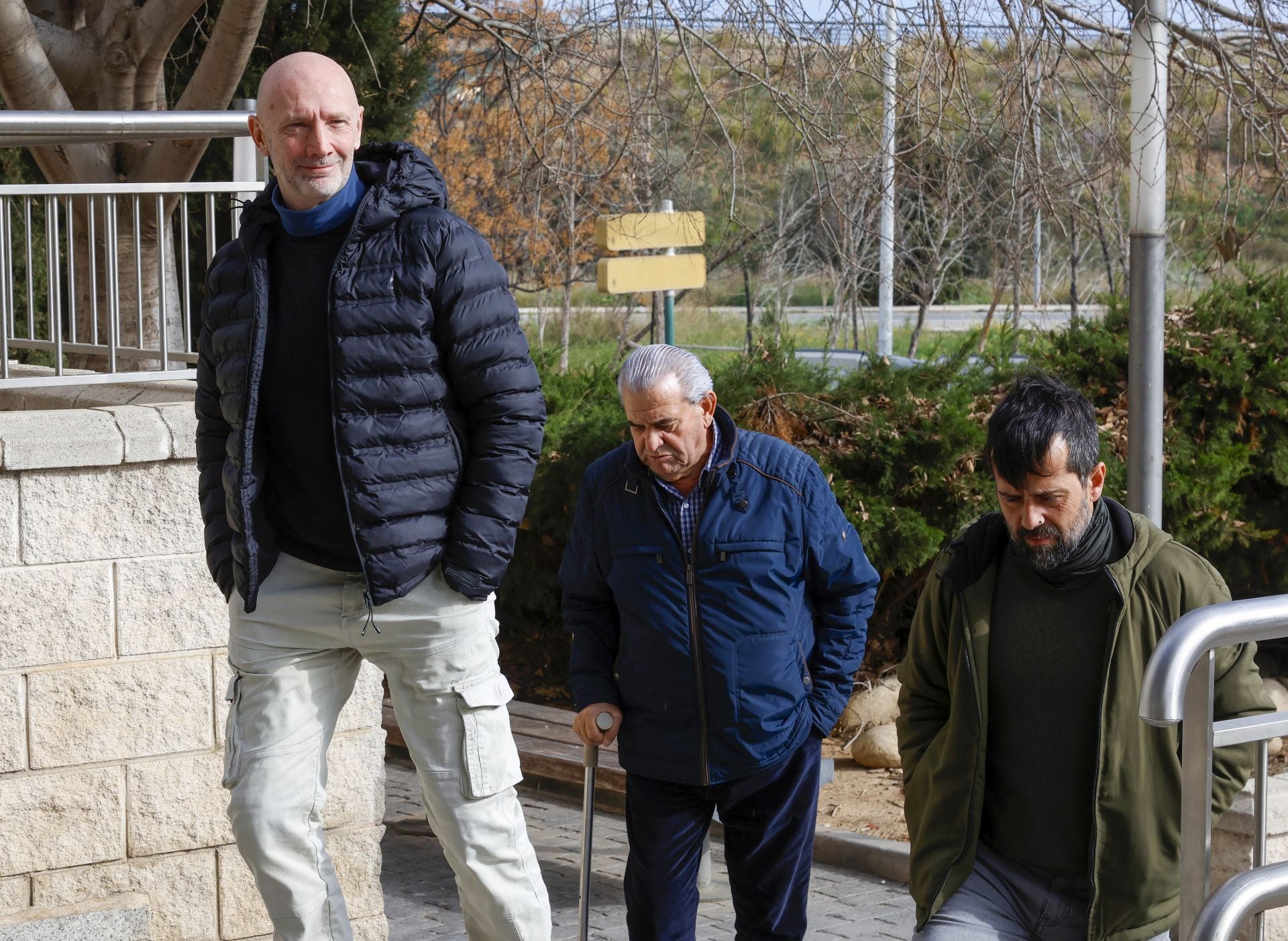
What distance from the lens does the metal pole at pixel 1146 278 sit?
5.61m

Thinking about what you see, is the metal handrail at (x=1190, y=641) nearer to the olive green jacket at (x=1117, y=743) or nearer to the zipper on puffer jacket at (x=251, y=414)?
the olive green jacket at (x=1117, y=743)

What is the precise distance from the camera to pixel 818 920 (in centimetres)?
498

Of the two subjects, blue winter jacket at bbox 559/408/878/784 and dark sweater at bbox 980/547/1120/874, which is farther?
blue winter jacket at bbox 559/408/878/784

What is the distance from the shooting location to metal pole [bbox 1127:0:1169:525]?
18.4 ft

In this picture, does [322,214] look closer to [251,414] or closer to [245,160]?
[251,414]

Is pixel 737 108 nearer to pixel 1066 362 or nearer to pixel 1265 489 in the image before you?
pixel 1066 362

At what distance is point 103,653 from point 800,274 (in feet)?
66.2

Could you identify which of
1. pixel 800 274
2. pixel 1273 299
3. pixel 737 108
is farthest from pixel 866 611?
pixel 800 274

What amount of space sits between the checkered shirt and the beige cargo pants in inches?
19.5

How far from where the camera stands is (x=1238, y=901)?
2072mm

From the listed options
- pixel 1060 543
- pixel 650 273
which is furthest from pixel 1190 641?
pixel 650 273

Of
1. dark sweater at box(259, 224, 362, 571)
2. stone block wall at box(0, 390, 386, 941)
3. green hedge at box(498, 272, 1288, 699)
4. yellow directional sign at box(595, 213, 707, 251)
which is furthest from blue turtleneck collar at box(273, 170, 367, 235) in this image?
yellow directional sign at box(595, 213, 707, 251)

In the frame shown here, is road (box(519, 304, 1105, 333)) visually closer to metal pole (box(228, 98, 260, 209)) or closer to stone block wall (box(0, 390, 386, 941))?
metal pole (box(228, 98, 260, 209))

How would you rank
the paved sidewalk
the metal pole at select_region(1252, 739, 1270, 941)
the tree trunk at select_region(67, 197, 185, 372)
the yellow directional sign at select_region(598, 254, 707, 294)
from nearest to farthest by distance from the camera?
the metal pole at select_region(1252, 739, 1270, 941) < the paved sidewalk < the tree trunk at select_region(67, 197, 185, 372) < the yellow directional sign at select_region(598, 254, 707, 294)
